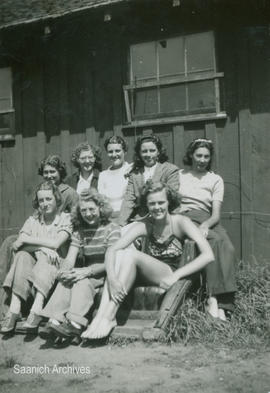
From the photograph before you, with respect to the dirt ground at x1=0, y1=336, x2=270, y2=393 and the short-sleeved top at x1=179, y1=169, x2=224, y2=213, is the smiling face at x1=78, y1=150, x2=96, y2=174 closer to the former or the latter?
the short-sleeved top at x1=179, y1=169, x2=224, y2=213

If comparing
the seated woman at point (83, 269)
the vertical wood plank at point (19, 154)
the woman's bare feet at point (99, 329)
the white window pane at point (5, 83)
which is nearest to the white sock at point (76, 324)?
the seated woman at point (83, 269)

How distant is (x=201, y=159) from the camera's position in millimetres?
5469

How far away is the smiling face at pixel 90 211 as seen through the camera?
4738 mm

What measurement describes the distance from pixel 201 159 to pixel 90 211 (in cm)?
144

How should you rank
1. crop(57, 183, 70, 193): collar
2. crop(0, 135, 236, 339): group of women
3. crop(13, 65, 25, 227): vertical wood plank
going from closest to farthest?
1. crop(0, 135, 236, 339): group of women
2. crop(57, 183, 70, 193): collar
3. crop(13, 65, 25, 227): vertical wood plank

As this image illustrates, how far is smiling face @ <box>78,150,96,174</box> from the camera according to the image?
19.4 ft

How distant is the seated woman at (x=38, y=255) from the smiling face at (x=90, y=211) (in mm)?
435

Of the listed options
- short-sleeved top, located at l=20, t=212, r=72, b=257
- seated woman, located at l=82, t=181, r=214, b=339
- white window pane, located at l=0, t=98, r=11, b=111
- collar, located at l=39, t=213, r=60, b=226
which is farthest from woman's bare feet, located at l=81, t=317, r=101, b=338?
white window pane, located at l=0, t=98, r=11, b=111

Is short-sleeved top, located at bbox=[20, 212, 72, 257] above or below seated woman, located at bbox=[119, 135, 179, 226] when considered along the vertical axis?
below

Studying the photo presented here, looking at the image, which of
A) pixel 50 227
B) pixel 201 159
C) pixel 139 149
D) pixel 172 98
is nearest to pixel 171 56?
pixel 172 98

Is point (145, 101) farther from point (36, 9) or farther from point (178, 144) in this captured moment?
point (36, 9)

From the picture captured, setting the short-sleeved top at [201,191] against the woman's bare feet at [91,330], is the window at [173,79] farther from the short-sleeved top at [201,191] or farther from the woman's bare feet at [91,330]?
the woman's bare feet at [91,330]

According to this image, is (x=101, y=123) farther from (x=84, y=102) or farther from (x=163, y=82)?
(x=163, y=82)

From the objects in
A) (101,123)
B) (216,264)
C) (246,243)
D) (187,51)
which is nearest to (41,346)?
(216,264)
